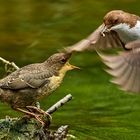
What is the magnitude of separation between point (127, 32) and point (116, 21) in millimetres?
193

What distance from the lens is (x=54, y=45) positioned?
48.3 ft

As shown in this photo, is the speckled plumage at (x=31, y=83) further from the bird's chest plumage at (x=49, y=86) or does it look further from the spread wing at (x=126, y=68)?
the spread wing at (x=126, y=68)

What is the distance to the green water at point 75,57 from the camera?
33.6 feet

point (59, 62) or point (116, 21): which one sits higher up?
A: point (116, 21)

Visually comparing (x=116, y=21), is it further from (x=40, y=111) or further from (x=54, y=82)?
(x=40, y=111)

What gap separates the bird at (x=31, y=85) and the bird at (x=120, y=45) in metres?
0.26

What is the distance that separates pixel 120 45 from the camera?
9.48 m

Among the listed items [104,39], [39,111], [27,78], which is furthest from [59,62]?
[104,39]

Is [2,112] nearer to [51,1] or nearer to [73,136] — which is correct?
[73,136]

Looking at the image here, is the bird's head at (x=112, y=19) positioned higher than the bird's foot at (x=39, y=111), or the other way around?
the bird's head at (x=112, y=19)

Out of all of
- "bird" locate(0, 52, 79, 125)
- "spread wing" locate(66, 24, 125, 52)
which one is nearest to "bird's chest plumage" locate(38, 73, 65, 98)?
"bird" locate(0, 52, 79, 125)

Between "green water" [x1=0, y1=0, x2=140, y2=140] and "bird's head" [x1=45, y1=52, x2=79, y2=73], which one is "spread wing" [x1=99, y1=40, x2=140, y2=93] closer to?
"bird's head" [x1=45, y1=52, x2=79, y2=73]

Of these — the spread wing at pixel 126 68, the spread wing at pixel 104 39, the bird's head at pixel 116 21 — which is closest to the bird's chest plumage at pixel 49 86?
the spread wing at pixel 126 68

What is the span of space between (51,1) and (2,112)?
7653 millimetres
